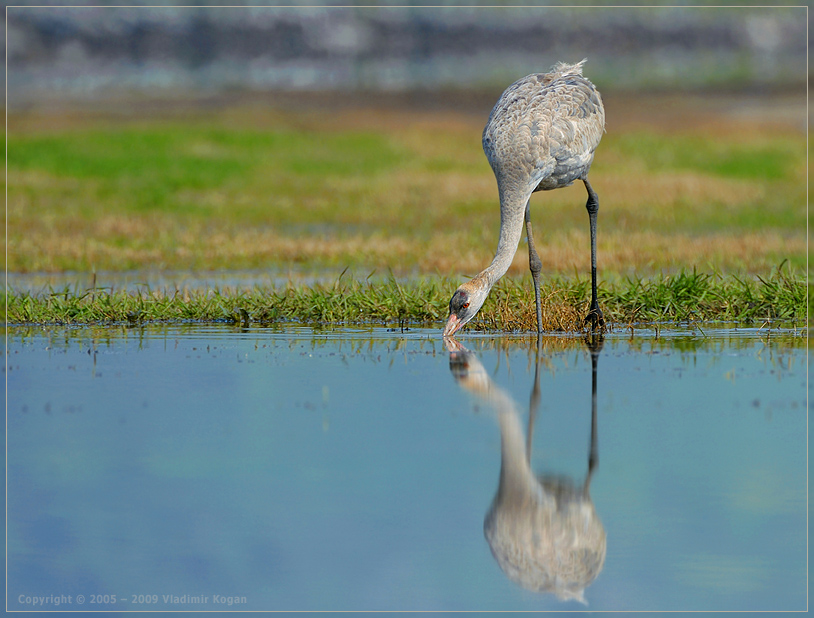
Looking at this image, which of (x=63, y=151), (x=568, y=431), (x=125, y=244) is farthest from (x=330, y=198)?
(x=568, y=431)

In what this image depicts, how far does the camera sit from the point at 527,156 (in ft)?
32.9

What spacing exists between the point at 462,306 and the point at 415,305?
5.21 feet

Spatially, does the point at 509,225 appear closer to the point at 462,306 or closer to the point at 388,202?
the point at 462,306

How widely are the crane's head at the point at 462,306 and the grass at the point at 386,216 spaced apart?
0.94 meters

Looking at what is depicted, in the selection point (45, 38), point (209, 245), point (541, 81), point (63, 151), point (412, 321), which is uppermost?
point (45, 38)

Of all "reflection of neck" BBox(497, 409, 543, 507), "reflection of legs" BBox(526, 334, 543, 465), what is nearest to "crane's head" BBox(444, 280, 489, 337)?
"reflection of legs" BBox(526, 334, 543, 465)

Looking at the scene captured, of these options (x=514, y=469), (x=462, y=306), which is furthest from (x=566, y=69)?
(x=514, y=469)

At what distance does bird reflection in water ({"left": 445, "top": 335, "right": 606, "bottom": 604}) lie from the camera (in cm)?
504

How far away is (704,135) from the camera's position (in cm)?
3566

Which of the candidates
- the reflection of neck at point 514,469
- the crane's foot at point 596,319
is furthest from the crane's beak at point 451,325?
the reflection of neck at point 514,469

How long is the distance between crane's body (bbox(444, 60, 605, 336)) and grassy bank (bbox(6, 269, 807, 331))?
1.75ft

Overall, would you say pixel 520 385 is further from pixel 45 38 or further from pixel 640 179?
pixel 45 38

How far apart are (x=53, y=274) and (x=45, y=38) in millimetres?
34475

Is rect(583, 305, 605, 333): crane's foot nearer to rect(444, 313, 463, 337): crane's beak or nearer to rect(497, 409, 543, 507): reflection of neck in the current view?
rect(444, 313, 463, 337): crane's beak
